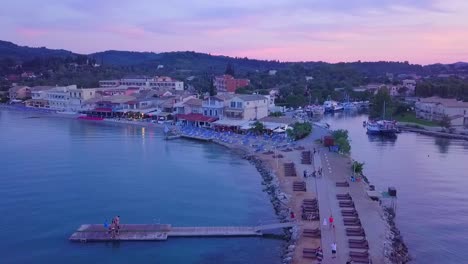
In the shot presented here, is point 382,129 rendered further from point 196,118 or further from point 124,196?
point 124,196

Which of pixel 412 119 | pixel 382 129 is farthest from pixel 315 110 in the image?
pixel 382 129

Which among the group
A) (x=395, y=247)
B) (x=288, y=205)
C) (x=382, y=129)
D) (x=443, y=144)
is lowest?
(x=395, y=247)

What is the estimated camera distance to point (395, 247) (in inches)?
391

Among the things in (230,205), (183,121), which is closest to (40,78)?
(183,121)

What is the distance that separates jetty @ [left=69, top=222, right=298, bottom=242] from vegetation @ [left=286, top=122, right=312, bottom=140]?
12.8 metres

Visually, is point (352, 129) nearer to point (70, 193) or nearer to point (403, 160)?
point (403, 160)

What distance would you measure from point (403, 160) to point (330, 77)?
47.1 meters

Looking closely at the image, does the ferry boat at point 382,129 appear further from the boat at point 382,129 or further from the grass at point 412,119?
the grass at point 412,119

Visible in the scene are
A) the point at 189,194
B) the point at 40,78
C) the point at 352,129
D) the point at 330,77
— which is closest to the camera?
the point at 189,194

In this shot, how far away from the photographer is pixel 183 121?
30.8m

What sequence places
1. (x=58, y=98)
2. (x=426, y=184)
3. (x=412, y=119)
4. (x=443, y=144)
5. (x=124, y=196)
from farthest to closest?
(x=58, y=98), (x=412, y=119), (x=443, y=144), (x=426, y=184), (x=124, y=196)

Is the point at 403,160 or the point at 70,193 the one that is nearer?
the point at 70,193

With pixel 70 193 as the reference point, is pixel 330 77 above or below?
above

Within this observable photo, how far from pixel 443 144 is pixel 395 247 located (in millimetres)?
17215
